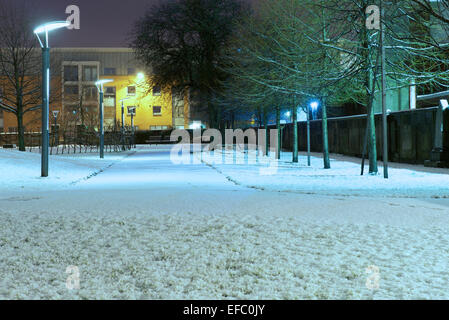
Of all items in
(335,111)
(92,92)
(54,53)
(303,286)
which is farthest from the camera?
(92,92)

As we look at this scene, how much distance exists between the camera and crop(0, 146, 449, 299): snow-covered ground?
209 inches

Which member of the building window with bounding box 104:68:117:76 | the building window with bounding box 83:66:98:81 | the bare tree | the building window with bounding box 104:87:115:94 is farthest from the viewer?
the building window with bounding box 104:68:117:76

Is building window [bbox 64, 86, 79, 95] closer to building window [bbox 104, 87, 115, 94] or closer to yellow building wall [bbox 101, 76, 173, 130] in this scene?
building window [bbox 104, 87, 115, 94]

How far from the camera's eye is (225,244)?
7266 millimetres

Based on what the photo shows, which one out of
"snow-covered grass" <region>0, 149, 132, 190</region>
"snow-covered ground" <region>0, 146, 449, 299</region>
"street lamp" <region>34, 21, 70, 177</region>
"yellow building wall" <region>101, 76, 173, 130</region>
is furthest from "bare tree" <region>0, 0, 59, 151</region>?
"yellow building wall" <region>101, 76, 173, 130</region>

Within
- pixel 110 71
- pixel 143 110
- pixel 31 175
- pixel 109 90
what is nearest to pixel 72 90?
pixel 109 90

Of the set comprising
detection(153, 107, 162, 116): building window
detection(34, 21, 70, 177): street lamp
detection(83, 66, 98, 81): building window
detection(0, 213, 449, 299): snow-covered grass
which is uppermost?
detection(83, 66, 98, 81): building window

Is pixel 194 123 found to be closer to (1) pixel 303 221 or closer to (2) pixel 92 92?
(2) pixel 92 92

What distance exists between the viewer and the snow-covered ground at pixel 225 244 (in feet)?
17.4
